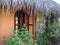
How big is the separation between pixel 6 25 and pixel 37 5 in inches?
69.7

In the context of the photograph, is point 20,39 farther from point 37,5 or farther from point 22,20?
point 22,20

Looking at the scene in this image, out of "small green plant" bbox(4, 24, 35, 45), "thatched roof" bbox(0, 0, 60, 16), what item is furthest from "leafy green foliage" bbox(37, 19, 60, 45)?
"small green plant" bbox(4, 24, 35, 45)

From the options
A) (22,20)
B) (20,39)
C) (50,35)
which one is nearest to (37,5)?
(22,20)

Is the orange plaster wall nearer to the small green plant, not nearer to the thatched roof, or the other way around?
the small green plant

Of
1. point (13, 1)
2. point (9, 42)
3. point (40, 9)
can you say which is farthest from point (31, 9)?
point (9, 42)

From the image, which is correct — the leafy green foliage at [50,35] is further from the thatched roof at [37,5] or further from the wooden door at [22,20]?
the thatched roof at [37,5]

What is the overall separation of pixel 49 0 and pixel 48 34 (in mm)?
1804

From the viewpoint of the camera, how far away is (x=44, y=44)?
36.8 feet

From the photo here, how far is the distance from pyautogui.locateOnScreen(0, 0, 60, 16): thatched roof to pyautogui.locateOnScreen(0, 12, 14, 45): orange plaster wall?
35.6 inches

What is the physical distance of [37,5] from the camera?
997cm

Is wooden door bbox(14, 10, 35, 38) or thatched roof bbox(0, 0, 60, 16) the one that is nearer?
thatched roof bbox(0, 0, 60, 16)

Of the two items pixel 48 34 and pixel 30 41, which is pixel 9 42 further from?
pixel 48 34

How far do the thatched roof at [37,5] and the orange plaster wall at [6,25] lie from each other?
0.90 meters

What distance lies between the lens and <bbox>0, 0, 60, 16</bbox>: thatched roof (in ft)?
30.7
